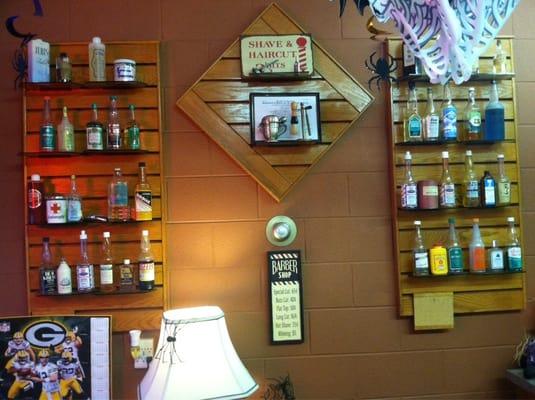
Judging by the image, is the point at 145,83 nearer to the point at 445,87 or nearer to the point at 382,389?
the point at 445,87

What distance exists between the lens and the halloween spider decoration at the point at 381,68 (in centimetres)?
226

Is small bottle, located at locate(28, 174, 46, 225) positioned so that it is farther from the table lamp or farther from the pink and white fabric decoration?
the pink and white fabric decoration

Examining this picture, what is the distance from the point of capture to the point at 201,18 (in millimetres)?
2299

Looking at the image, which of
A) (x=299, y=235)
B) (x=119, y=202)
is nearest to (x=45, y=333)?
(x=119, y=202)

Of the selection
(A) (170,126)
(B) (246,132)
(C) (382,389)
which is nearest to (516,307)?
(C) (382,389)

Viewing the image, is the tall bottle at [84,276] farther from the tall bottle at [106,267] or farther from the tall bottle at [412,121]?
the tall bottle at [412,121]

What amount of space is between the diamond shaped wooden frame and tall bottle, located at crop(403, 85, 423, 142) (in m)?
0.18

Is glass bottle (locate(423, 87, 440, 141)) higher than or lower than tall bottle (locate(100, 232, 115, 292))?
higher

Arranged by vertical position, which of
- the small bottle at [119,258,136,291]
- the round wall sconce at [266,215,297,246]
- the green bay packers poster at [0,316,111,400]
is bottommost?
the green bay packers poster at [0,316,111,400]

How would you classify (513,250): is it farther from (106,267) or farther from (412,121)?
(106,267)

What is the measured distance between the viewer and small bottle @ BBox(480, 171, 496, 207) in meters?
2.23

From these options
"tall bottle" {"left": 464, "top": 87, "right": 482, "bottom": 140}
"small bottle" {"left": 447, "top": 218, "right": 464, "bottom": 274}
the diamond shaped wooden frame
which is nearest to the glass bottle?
"tall bottle" {"left": 464, "top": 87, "right": 482, "bottom": 140}

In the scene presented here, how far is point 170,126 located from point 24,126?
0.60 metres

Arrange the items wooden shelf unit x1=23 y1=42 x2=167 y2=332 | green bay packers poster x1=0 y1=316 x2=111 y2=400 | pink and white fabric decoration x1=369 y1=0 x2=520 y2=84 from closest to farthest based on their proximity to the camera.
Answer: pink and white fabric decoration x1=369 y1=0 x2=520 y2=84 → green bay packers poster x1=0 y1=316 x2=111 y2=400 → wooden shelf unit x1=23 y1=42 x2=167 y2=332
